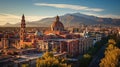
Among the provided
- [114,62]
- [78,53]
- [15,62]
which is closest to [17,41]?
[78,53]

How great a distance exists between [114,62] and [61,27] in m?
38.5

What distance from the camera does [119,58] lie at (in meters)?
36.7

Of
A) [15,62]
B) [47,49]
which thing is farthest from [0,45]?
[15,62]

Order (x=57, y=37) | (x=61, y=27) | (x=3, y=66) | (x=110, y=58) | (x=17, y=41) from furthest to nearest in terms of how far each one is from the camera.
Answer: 1. (x=61, y=27)
2. (x=57, y=37)
3. (x=17, y=41)
4. (x=110, y=58)
5. (x=3, y=66)

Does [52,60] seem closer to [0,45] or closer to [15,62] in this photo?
[15,62]

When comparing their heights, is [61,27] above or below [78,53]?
above

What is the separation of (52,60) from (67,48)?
2406cm

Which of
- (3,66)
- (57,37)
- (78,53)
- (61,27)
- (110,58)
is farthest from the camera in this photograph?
(61,27)

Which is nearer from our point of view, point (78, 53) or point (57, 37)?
point (78, 53)

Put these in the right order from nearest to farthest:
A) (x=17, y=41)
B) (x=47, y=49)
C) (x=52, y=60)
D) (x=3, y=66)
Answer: (x=52, y=60) → (x=3, y=66) → (x=47, y=49) → (x=17, y=41)

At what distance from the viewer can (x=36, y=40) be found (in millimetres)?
53656

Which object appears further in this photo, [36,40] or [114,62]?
[36,40]

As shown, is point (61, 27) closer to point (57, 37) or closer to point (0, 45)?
point (57, 37)

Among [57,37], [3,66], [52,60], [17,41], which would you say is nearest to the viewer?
[52,60]
